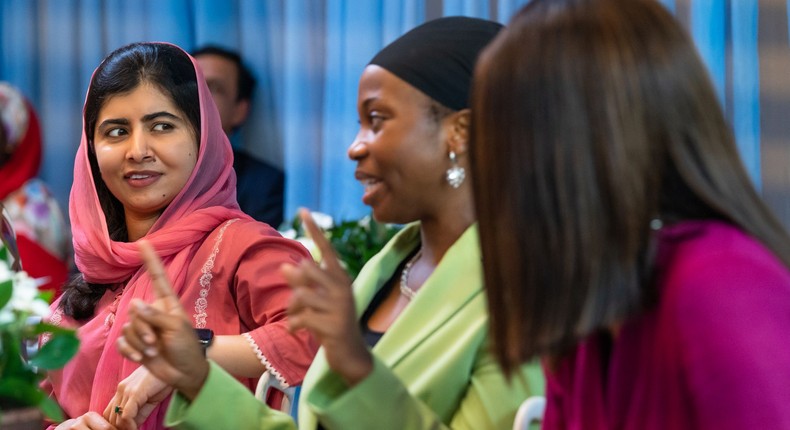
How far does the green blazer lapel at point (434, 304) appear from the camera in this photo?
1.53 m

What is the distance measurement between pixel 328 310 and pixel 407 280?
43 centimetres

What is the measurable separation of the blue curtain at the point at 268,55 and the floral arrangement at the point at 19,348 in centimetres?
245

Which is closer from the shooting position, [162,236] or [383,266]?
[383,266]

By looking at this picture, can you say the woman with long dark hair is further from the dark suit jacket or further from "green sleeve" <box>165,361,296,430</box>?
the dark suit jacket

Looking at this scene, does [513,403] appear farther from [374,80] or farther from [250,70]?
[250,70]

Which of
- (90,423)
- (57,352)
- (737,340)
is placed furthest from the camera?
(90,423)

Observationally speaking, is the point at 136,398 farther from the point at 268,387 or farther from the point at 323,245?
the point at 323,245

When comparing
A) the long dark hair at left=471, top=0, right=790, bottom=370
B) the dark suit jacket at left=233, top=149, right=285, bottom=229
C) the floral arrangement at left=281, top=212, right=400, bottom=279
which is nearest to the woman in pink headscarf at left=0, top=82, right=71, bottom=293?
the dark suit jacket at left=233, top=149, right=285, bottom=229

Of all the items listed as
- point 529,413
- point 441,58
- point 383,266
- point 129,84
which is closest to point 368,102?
point 441,58

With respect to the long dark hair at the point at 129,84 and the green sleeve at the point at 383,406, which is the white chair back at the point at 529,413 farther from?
the long dark hair at the point at 129,84

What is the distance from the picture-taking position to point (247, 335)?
1925 millimetres

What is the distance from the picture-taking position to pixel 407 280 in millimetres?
1721

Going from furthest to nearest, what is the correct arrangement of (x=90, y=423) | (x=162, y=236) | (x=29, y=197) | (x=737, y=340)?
1. (x=29, y=197)
2. (x=162, y=236)
3. (x=90, y=423)
4. (x=737, y=340)

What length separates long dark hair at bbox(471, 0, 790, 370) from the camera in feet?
3.36
